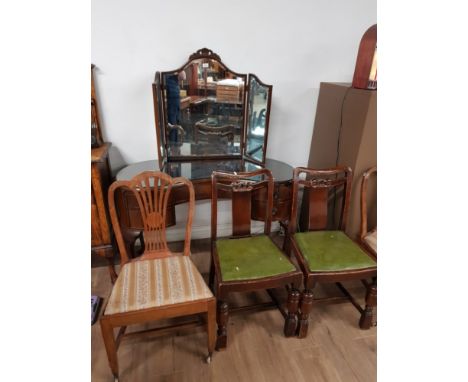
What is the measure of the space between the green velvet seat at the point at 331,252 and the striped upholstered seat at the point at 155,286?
59 cm

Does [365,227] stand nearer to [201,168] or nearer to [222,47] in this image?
[201,168]

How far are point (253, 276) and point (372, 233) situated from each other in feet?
2.83

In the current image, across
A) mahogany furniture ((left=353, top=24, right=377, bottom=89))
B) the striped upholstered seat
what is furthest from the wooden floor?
mahogany furniture ((left=353, top=24, right=377, bottom=89))

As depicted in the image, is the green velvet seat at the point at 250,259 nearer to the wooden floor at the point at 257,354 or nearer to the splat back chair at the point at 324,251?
the splat back chair at the point at 324,251

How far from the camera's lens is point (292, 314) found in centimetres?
147

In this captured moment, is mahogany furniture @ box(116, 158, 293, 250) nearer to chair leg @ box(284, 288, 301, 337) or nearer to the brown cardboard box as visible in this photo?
the brown cardboard box

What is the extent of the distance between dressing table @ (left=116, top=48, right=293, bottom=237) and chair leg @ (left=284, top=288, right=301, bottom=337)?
512mm

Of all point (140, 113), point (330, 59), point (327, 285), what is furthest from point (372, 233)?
A: point (140, 113)

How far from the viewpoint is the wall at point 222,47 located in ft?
5.50

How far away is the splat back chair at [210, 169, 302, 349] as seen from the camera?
4.30ft
